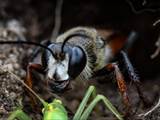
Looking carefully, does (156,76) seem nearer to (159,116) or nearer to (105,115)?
(105,115)

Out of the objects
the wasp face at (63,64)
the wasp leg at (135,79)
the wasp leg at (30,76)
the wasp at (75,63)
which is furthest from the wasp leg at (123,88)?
the wasp leg at (30,76)

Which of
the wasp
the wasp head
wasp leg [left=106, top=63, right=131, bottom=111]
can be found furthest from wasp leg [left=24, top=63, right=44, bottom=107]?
wasp leg [left=106, top=63, right=131, bottom=111]

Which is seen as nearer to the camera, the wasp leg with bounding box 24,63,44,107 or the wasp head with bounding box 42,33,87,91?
the wasp head with bounding box 42,33,87,91

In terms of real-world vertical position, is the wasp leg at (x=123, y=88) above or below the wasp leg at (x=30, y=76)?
below

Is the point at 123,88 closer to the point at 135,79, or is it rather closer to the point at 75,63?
the point at 135,79

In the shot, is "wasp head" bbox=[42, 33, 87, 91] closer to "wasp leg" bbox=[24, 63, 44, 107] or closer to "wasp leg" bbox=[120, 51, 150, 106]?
"wasp leg" bbox=[24, 63, 44, 107]

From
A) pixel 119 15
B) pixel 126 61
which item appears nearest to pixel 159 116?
pixel 126 61

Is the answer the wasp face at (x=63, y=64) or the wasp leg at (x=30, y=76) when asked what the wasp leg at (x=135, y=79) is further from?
the wasp leg at (x=30, y=76)

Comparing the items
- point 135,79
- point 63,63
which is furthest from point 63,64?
point 135,79
